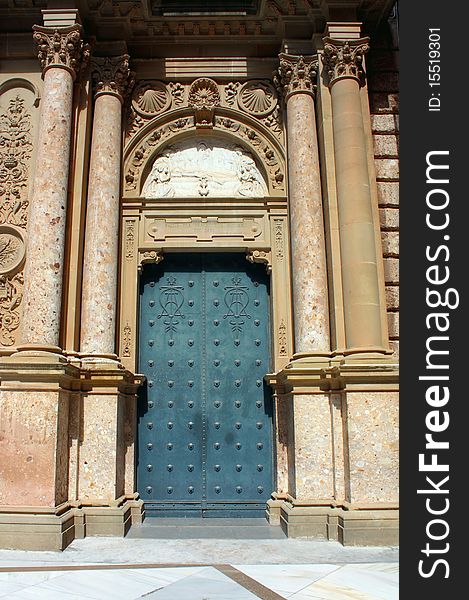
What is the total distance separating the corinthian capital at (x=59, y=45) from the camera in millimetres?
9328

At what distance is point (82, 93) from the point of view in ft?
32.4

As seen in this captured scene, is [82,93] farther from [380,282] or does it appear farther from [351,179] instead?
[380,282]

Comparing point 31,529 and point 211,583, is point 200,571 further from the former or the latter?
point 31,529

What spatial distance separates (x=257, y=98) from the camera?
10.7 m

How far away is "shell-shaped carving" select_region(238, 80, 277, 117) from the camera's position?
10.7m

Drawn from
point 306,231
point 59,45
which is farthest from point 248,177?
point 59,45

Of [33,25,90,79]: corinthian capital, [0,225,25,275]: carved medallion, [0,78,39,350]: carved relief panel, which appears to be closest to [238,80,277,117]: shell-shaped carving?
[33,25,90,79]: corinthian capital

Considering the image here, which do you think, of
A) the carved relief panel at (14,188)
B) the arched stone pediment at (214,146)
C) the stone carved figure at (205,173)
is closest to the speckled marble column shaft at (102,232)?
the arched stone pediment at (214,146)

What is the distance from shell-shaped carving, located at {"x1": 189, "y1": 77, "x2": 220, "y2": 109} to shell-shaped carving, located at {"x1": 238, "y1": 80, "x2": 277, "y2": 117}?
1.56 ft

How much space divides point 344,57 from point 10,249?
21.2 feet

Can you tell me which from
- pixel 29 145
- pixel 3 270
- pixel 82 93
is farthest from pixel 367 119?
pixel 3 270

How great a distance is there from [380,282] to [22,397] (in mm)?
5527

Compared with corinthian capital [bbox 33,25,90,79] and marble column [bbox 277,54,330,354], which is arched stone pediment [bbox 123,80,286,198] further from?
corinthian capital [bbox 33,25,90,79]

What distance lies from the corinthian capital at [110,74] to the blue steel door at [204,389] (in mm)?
3079
